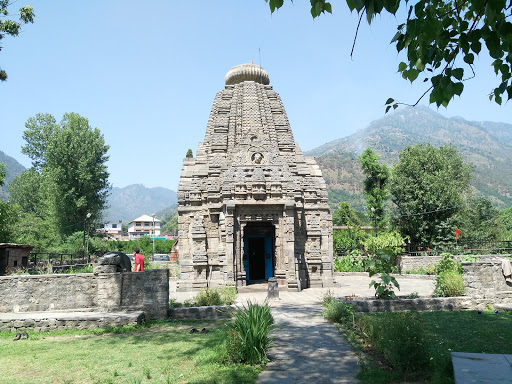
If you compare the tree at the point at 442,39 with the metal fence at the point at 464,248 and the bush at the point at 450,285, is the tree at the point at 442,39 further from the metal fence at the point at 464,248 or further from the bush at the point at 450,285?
the metal fence at the point at 464,248

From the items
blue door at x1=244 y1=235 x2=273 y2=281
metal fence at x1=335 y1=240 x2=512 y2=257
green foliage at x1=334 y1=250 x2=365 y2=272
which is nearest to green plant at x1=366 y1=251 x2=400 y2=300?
blue door at x1=244 y1=235 x2=273 y2=281

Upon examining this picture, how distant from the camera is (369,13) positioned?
3436 mm

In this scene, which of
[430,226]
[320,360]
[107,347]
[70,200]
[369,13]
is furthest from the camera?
[70,200]

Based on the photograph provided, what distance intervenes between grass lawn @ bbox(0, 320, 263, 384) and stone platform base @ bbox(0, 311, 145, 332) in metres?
0.25

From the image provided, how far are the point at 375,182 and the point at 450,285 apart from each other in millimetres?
25624

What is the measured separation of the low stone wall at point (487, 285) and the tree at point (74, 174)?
36.6m

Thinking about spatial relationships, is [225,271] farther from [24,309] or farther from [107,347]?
[107,347]

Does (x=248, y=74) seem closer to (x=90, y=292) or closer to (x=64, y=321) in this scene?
(x=90, y=292)

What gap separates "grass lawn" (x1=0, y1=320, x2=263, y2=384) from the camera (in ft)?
20.1

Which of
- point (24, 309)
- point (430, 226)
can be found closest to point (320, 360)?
point (24, 309)

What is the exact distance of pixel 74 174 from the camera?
39812 millimetres

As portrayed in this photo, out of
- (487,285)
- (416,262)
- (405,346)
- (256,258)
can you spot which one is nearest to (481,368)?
(405,346)

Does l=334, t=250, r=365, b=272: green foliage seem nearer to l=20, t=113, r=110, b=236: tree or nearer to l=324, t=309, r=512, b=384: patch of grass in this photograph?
l=324, t=309, r=512, b=384: patch of grass

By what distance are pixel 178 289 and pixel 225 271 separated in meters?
2.75
